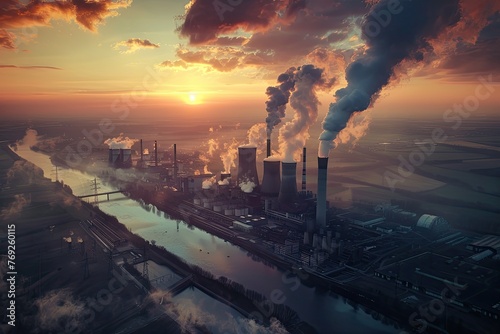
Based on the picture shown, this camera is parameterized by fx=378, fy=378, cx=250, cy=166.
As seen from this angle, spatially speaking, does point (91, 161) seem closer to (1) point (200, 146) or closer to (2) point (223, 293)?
(1) point (200, 146)

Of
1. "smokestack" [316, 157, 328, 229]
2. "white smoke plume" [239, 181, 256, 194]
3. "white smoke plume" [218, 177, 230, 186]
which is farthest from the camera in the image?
"white smoke plume" [218, 177, 230, 186]

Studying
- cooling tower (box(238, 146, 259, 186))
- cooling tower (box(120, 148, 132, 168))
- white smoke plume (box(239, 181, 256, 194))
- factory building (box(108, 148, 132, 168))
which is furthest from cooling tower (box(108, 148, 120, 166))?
white smoke plume (box(239, 181, 256, 194))

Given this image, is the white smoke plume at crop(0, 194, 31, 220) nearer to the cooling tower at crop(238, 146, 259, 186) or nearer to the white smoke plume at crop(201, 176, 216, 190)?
the white smoke plume at crop(201, 176, 216, 190)

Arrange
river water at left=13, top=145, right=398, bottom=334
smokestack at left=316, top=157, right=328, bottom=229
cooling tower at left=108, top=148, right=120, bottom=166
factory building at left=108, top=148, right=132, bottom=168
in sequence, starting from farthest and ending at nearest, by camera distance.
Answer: cooling tower at left=108, top=148, right=120, bottom=166, factory building at left=108, top=148, right=132, bottom=168, smokestack at left=316, top=157, right=328, bottom=229, river water at left=13, top=145, right=398, bottom=334

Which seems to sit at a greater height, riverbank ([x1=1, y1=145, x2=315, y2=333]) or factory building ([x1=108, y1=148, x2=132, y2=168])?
factory building ([x1=108, y1=148, x2=132, y2=168])

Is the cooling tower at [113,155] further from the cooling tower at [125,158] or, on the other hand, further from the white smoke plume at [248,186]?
the white smoke plume at [248,186]

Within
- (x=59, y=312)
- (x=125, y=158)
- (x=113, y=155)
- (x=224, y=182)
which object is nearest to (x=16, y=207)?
(x=224, y=182)

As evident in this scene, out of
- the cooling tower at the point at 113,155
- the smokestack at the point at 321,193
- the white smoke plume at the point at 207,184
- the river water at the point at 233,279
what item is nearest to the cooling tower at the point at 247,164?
the white smoke plume at the point at 207,184

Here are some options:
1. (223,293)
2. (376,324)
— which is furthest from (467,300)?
(223,293)
